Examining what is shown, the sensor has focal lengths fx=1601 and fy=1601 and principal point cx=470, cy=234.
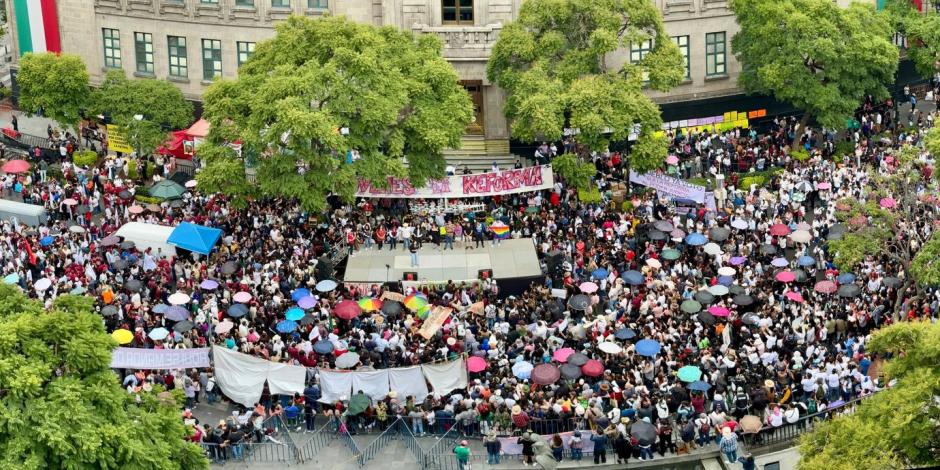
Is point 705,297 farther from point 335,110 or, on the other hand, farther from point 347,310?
point 335,110

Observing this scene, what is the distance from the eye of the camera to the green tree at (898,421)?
128 ft

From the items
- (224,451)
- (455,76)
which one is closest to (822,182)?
(455,76)

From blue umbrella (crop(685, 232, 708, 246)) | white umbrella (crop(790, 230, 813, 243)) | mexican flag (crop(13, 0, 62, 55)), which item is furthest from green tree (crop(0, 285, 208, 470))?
mexican flag (crop(13, 0, 62, 55))

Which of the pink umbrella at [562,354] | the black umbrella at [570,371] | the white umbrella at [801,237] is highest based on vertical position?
→ the white umbrella at [801,237]

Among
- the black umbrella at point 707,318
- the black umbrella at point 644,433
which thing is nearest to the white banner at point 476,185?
the black umbrella at point 707,318

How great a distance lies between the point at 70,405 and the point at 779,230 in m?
35.0

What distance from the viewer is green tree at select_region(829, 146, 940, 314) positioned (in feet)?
194

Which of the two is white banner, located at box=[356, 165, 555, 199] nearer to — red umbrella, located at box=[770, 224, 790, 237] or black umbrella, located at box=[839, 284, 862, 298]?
red umbrella, located at box=[770, 224, 790, 237]

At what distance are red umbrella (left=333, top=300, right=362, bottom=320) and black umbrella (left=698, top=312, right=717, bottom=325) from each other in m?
12.9

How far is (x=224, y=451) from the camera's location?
54406 mm

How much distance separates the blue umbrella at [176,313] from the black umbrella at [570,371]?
15184 millimetres

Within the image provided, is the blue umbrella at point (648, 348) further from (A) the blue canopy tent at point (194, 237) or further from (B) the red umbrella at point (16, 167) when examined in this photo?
(B) the red umbrella at point (16, 167)

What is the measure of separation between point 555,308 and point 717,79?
81.5 feet

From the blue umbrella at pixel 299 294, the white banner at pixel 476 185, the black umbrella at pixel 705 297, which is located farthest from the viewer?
the white banner at pixel 476 185
